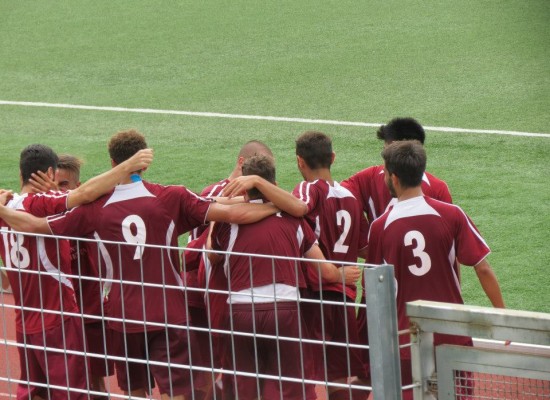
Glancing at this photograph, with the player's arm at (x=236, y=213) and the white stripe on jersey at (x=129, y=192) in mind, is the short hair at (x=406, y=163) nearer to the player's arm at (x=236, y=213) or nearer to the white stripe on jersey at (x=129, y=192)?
the player's arm at (x=236, y=213)

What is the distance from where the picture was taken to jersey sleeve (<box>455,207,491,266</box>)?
457 centimetres

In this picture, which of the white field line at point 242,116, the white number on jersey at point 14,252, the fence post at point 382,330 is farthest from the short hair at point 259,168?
the white field line at point 242,116

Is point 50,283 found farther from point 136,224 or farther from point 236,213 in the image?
point 236,213

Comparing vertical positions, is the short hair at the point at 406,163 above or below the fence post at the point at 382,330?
above

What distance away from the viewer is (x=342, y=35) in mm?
17141

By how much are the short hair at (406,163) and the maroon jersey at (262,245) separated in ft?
1.65

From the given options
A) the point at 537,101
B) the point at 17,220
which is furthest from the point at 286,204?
the point at 537,101

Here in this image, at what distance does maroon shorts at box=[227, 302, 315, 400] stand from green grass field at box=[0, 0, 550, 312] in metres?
3.13

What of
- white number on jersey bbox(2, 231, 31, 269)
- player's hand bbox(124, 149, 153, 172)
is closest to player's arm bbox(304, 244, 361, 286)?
player's hand bbox(124, 149, 153, 172)

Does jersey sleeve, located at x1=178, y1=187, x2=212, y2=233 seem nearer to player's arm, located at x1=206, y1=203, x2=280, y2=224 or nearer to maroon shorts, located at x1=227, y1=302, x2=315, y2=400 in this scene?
player's arm, located at x1=206, y1=203, x2=280, y2=224

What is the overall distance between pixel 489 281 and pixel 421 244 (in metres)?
0.33

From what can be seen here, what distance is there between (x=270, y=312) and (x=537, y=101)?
931cm

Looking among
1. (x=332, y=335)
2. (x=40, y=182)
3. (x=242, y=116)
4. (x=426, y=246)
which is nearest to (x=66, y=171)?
(x=40, y=182)

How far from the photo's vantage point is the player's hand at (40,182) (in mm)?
5160
